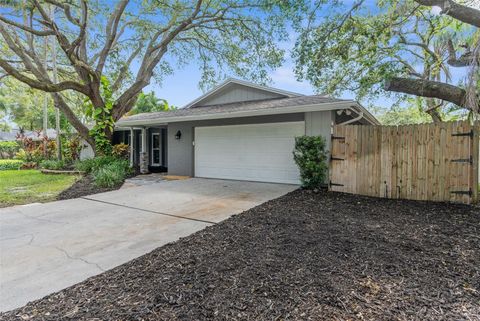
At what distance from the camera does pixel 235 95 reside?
11398 millimetres

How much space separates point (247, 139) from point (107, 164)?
6482mm

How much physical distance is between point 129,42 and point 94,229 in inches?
548

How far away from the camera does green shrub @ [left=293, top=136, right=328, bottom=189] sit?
23.4 feet

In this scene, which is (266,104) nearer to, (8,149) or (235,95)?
(235,95)

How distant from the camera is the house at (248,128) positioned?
7.88 meters

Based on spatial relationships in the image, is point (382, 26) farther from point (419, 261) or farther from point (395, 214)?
point (419, 261)

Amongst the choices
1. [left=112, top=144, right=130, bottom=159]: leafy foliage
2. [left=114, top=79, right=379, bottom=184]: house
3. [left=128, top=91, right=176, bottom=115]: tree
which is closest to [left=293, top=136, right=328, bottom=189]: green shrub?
[left=114, top=79, right=379, bottom=184]: house

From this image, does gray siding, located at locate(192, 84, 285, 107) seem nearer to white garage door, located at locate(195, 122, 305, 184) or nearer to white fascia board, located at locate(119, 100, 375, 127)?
white garage door, located at locate(195, 122, 305, 184)

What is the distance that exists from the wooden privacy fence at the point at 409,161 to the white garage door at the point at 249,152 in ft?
5.80

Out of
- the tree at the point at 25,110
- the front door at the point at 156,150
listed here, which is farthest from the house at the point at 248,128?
the tree at the point at 25,110

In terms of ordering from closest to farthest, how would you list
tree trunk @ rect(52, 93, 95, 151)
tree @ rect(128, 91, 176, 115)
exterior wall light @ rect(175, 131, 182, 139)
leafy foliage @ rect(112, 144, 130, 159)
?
exterior wall light @ rect(175, 131, 182, 139) → tree trunk @ rect(52, 93, 95, 151) → leafy foliage @ rect(112, 144, 130, 159) → tree @ rect(128, 91, 176, 115)

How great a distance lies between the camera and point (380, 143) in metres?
6.45

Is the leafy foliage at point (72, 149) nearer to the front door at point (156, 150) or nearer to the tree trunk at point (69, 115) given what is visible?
the tree trunk at point (69, 115)

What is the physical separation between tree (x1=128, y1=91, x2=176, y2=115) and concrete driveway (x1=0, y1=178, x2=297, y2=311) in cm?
1477
